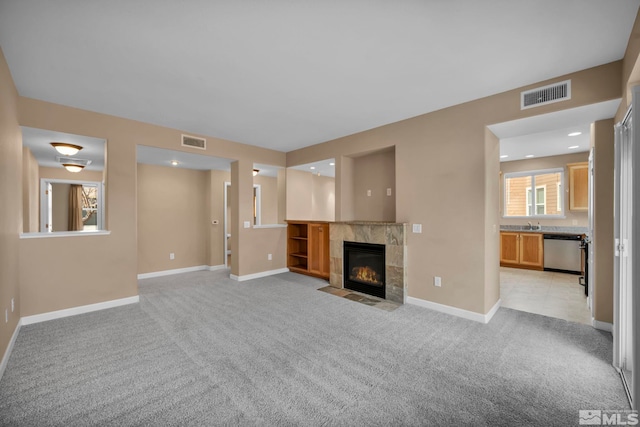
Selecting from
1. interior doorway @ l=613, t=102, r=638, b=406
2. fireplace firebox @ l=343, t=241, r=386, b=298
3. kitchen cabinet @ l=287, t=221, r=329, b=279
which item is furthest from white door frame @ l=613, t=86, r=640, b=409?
kitchen cabinet @ l=287, t=221, r=329, b=279

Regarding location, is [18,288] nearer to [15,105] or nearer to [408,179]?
[15,105]

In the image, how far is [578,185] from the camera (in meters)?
5.93

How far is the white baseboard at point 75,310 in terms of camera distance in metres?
3.26

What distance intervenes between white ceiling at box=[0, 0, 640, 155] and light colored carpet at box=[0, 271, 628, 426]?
8.99 feet

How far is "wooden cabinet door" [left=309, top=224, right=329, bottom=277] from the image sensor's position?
5566 mm

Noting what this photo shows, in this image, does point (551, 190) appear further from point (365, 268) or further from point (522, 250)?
point (365, 268)

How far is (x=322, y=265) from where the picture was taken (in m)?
5.57

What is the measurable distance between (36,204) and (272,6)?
713 cm

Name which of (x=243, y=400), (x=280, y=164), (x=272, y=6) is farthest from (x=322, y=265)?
(x=272, y=6)

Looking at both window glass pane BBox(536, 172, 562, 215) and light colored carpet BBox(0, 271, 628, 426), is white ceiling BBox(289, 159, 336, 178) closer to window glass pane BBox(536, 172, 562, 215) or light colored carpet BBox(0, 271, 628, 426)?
light colored carpet BBox(0, 271, 628, 426)

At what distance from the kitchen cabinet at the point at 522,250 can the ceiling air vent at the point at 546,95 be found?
445 centimetres

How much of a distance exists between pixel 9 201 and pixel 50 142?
2.05 metres

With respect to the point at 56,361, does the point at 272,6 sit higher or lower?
higher

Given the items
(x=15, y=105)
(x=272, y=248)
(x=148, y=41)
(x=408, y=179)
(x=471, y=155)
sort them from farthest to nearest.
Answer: (x=272, y=248) → (x=408, y=179) → (x=471, y=155) → (x=15, y=105) → (x=148, y=41)
